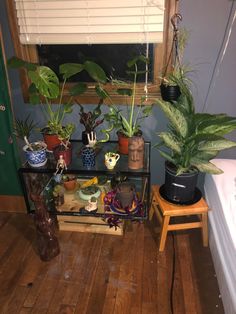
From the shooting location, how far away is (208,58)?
1697 mm

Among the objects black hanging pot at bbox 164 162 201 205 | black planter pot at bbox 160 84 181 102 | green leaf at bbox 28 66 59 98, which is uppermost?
green leaf at bbox 28 66 59 98

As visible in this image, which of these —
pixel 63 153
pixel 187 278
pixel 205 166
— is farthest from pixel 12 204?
pixel 205 166

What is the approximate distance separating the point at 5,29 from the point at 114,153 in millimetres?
1108

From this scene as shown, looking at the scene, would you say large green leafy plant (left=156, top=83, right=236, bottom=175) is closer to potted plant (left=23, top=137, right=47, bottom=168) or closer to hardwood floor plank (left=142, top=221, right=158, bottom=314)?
hardwood floor plank (left=142, top=221, right=158, bottom=314)

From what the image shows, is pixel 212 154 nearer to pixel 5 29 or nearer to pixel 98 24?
pixel 98 24

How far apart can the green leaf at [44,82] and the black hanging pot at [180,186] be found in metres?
0.82

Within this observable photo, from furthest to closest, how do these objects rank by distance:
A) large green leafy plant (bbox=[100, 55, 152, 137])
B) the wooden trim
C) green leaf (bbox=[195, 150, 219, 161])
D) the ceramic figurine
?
the wooden trim, the ceramic figurine, large green leafy plant (bbox=[100, 55, 152, 137]), green leaf (bbox=[195, 150, 219, 161])

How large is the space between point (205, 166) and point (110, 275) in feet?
2.87

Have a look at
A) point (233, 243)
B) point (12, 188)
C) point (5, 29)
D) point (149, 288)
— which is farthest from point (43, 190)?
point (233, 243)

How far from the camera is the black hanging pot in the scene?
1.59 metres

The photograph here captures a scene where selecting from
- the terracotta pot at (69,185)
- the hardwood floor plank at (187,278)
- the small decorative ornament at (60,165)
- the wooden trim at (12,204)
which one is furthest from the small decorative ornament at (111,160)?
the wooden trim at (12,204)

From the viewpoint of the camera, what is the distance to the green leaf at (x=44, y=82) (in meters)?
1.45

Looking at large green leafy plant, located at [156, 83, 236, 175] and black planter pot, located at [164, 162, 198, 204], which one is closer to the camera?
large green leafy plant, located at [156, 83, 236, 175]

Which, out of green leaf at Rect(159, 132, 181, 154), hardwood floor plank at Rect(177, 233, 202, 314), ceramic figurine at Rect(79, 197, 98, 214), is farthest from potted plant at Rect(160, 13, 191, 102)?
hardwood floor plank at Rect(177, 233, 202, 314)
